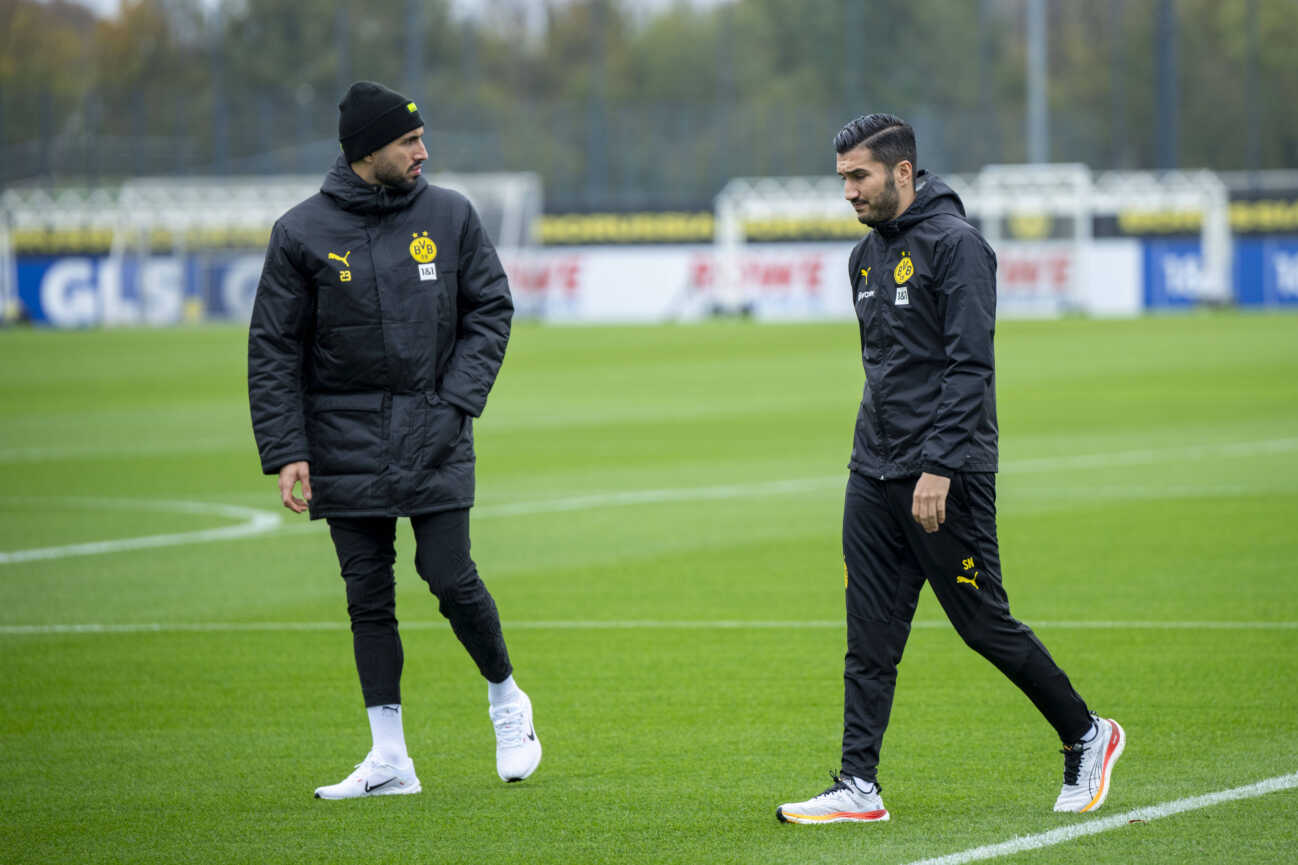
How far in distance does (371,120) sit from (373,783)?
6.98 feet

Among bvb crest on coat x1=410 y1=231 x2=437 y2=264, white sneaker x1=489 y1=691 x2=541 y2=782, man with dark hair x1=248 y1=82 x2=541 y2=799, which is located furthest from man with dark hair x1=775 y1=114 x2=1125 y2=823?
bvb crest on coat x1=410 y1=231 x2=437 y2=264

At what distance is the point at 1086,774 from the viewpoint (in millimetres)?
5895

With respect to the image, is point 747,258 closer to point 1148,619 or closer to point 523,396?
point 523,396

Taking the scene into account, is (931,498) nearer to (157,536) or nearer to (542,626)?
(542,626)

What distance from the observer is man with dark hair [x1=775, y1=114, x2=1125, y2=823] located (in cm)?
561

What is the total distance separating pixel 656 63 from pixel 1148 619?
84.2 metres

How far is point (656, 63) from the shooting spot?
91.8 meters

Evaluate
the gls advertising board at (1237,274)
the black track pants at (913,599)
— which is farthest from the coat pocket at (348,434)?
the gls advertising board at (1237,274)

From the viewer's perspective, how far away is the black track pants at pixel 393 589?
20.6 feet

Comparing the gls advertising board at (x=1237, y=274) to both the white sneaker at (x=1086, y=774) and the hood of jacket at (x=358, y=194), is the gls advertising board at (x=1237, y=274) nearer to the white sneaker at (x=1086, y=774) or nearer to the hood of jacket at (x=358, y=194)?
the white sneaker at (x=1086, y=774)

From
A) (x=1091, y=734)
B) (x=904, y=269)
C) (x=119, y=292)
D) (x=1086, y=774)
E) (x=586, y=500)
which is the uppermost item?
(x=904, y=269)

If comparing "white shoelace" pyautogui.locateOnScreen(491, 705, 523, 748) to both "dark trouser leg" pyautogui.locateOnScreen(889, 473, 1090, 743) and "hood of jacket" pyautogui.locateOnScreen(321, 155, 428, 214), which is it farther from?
"hood of jacket" pyautogui.locateOnScreen(321, 155, 428, 214)

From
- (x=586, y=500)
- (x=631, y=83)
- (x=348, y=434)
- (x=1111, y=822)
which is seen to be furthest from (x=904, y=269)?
(x=631, y=83)

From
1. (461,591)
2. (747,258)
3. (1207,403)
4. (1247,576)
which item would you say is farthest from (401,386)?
(747,258)
